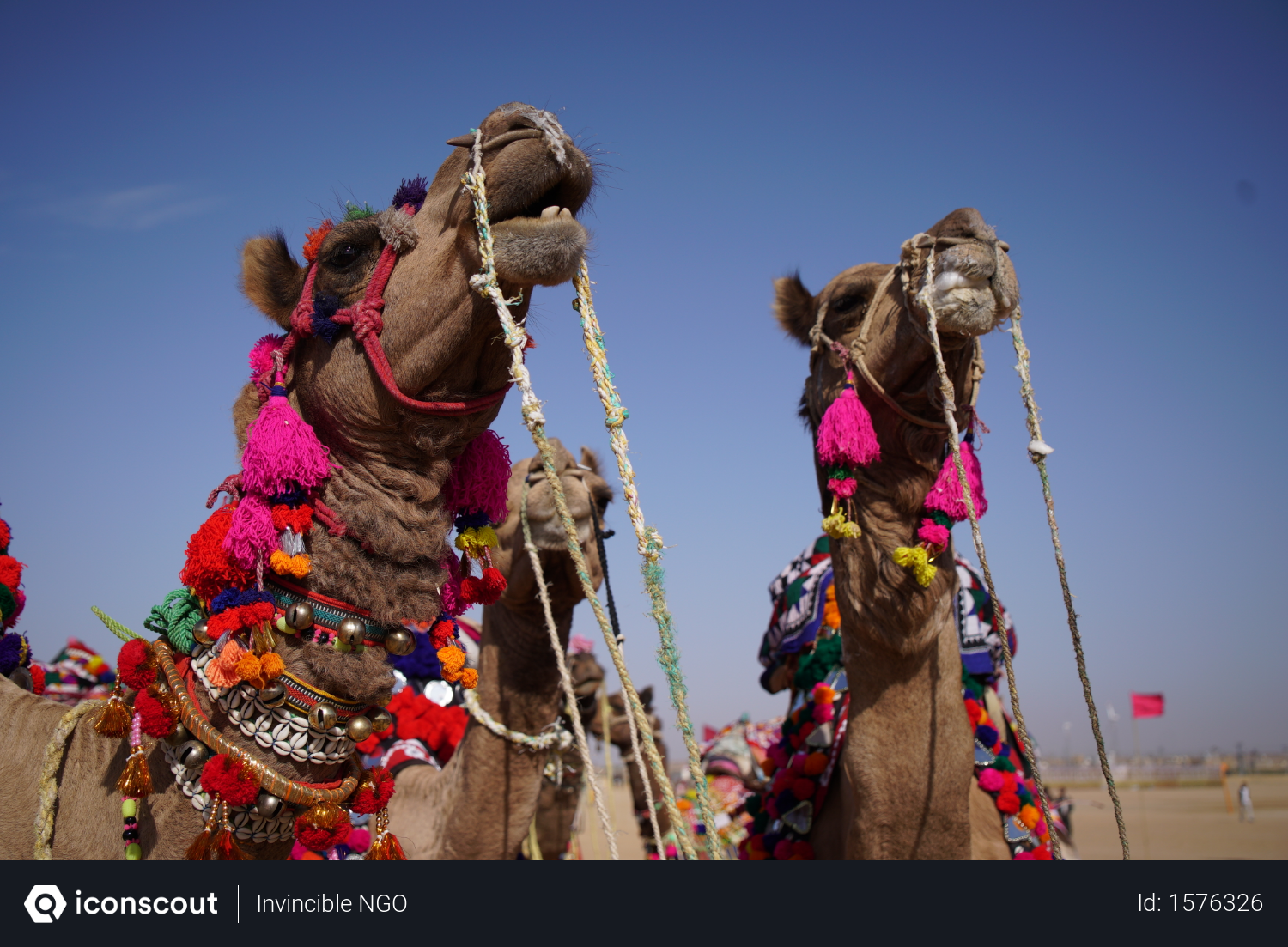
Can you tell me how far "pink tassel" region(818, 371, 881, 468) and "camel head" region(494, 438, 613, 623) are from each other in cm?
116

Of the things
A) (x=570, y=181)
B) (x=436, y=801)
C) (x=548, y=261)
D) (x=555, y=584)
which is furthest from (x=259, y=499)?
(x=436, y=801)

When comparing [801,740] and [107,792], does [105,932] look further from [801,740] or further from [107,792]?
[801,740]

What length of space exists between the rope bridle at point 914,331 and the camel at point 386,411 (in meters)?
1.57

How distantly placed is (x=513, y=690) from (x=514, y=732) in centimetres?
19

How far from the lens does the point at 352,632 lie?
2383 mm

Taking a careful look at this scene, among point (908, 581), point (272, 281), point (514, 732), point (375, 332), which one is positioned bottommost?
point (514, 732)

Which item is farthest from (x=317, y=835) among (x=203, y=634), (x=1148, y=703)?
(x=1148, y=703)

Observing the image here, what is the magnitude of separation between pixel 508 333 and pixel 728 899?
1.42 m

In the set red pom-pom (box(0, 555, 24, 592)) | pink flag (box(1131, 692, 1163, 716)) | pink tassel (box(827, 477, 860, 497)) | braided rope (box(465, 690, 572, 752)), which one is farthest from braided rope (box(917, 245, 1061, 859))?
pink flag (box(1131, 692, 1163, 716))

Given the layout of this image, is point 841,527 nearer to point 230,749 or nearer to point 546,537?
point 546,537

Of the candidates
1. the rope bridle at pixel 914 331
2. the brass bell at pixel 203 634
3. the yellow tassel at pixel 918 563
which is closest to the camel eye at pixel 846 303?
the rope bridle at pixel 914 331

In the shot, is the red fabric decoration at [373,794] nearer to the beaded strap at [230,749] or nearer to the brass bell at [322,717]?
the beaded strap at [230,749]

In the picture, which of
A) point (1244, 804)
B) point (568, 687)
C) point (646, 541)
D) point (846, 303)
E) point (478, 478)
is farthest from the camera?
point (1244, 804)

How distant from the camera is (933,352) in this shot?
11.6ft
